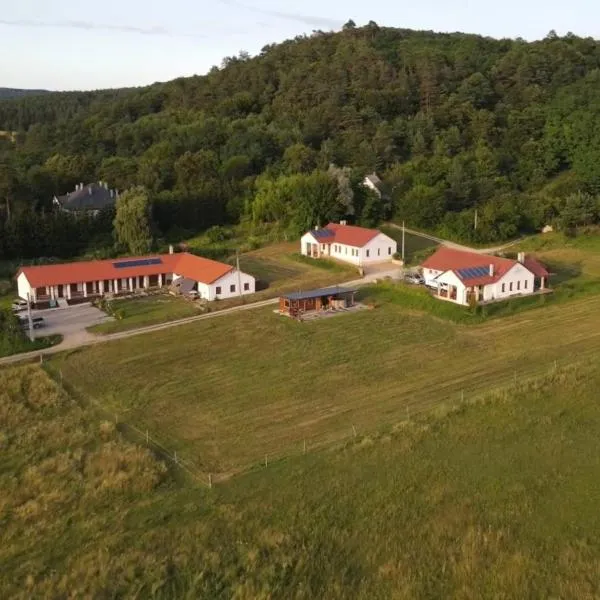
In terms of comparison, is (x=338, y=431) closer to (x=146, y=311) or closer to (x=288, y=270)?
(x=146, y=311)

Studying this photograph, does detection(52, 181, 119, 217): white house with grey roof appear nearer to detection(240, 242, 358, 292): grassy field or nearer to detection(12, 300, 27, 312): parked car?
detection(240, 242, 358, 292): grassy field

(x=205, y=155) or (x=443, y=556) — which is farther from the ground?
(x=205, y=155)

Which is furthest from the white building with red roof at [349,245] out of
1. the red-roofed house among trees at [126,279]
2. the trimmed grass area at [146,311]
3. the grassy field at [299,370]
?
the trimmed grass area at [146,311]

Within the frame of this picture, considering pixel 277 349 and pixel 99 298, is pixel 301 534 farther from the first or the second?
pixel 99 298

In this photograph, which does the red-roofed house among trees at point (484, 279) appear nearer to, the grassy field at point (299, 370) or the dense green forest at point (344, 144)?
the grassy field at point (299, 370)

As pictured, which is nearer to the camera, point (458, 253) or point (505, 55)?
point (458, 253)

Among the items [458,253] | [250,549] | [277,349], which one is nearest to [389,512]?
[250,549]
